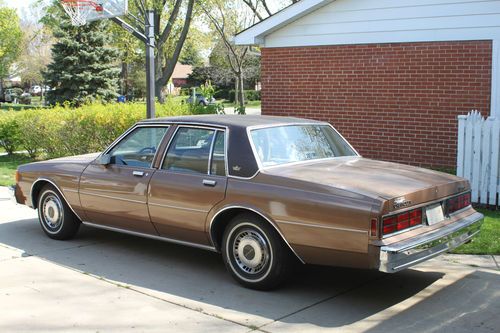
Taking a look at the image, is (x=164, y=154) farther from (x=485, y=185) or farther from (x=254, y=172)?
(x=485, y=185)

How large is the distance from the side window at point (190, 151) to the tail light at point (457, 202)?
2.22 metres

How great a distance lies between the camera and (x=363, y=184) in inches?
196

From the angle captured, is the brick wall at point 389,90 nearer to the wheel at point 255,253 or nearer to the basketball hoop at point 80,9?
the basketball hoop at point 80,9

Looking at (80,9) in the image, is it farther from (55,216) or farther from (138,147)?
(138,147)

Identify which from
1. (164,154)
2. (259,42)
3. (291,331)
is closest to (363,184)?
(291,331)

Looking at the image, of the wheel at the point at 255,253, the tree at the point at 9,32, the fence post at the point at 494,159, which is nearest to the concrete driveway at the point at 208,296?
the wheel at the point at 255,253

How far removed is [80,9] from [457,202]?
1064 cm

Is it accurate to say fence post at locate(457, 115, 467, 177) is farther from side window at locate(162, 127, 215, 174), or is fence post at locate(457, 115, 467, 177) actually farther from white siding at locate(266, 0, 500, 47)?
side window at locate(162, 127, 215, 174)


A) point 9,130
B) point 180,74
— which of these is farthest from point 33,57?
point 9,130

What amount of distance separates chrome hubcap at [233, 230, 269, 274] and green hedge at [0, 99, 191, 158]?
874 centimetres

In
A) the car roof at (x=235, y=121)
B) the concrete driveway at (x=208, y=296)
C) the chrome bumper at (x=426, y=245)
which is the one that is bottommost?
the concrete driveway at (x=208, y=296)

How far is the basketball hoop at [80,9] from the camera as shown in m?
13.0

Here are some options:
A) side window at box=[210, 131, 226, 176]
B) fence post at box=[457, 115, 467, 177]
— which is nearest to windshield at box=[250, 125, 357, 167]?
side window at box=[210, 131, 226, 176]

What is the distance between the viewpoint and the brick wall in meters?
10.6
